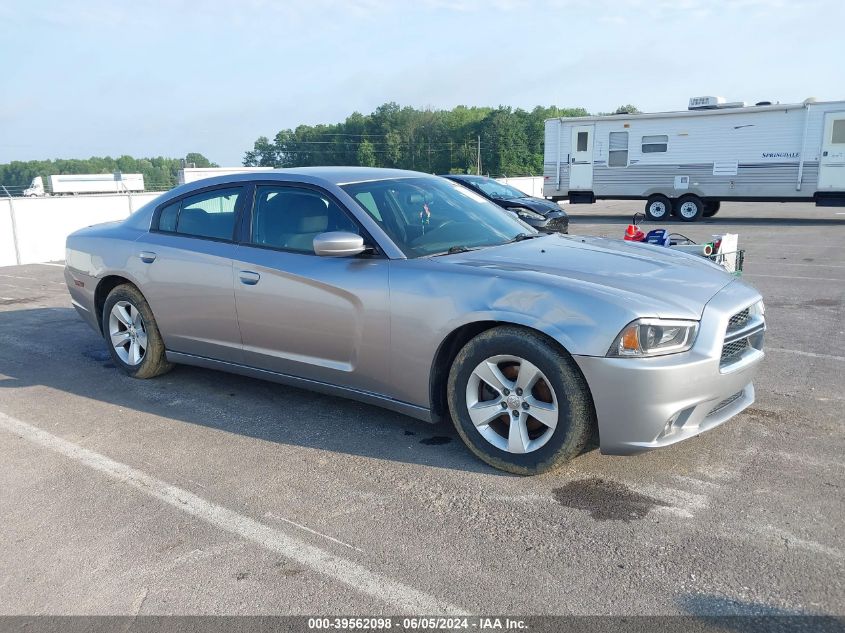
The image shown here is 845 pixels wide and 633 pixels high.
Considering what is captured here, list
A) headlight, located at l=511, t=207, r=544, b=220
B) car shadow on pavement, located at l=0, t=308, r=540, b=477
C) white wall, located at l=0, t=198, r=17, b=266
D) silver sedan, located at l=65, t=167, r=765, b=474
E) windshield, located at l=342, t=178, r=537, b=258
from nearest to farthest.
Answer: silver sedan, located at l=65, t=167, r=765, b=474
car shadow on pavement, located at l=0, t=308, r=540, b=477
windshield, located at l=342, t=178, r=537, b=258
headlight, located at l=511, t=207, r=544, b=220
white wall, located at l=0, t=198, r=17, b=266

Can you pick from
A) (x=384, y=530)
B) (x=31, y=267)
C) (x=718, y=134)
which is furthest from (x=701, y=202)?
(x=384, y=530)

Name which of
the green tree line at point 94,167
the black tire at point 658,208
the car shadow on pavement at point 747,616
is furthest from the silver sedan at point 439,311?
the green tree line at point 94,167

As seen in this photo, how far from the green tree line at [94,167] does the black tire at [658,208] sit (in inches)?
1988

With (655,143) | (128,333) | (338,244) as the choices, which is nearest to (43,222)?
(128,333)

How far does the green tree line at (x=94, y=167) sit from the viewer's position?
70938 millimetres

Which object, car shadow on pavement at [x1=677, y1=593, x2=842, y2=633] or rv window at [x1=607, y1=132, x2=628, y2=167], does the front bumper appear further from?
rv window at [x1=607, y1=132, x2=628, y2=167]

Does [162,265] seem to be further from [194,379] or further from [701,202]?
[701,202]

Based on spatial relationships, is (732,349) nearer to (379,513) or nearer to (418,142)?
(379,513)

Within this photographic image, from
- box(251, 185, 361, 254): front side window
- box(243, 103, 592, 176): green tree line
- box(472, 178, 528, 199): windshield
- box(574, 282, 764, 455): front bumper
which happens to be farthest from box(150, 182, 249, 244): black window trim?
box(243, 103, 592, 176): green tree line

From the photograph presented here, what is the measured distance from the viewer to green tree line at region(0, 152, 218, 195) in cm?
7094

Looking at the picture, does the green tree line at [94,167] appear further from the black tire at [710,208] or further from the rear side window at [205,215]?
the rear side window at [205,215]

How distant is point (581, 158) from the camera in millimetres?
20578

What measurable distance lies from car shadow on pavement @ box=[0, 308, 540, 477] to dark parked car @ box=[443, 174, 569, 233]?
7.64m

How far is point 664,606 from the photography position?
2.57m
